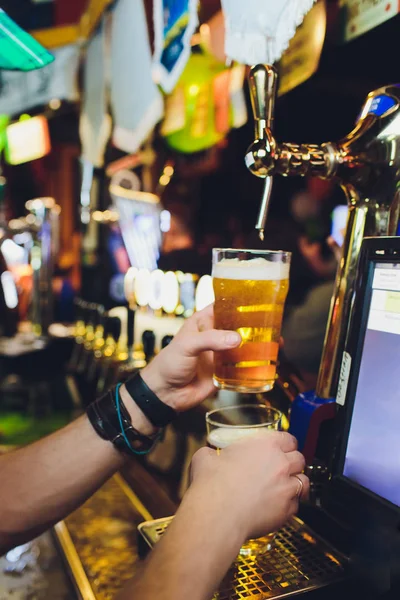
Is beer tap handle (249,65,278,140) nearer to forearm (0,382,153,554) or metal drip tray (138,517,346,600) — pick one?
forearm (0,382,153,554)

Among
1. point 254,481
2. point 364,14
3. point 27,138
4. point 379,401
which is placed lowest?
point 254,481

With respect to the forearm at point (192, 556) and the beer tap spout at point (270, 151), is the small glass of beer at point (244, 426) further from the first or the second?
the beer tap spout at point (270, 151)

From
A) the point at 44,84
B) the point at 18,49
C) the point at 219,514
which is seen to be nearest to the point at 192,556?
the point at 219,514

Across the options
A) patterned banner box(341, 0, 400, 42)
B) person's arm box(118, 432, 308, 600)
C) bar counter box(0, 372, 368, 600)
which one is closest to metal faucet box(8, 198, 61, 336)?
bar counter box(0, 372, 368, 600)

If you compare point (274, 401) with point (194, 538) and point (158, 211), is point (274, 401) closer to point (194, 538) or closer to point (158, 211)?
point (194, 538)

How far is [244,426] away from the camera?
38.0 inches

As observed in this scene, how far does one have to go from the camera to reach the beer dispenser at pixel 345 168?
3.06 feet

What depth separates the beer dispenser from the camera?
0.93m

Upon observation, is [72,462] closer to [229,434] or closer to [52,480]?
[52,480]

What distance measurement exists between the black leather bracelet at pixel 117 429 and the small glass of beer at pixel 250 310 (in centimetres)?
27

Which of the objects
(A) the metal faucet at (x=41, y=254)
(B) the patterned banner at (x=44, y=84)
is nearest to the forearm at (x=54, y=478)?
(A) the metal faucet at (x=41, y=254)

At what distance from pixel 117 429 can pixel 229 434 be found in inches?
12.5

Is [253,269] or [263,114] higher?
[263,114]

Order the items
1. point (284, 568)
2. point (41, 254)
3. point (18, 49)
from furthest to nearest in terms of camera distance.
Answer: point (41, 254), point (18, 49), point (284, 568)
